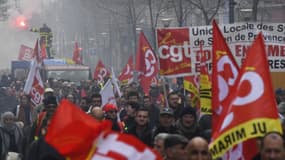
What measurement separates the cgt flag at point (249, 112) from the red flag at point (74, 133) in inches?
59.8

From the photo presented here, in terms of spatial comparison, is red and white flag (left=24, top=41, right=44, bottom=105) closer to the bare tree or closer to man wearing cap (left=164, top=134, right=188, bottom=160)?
man wearing cap (left=164, top=134, right=188, bottom=160)

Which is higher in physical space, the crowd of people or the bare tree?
the bare tree

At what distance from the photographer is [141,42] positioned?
2058 cm

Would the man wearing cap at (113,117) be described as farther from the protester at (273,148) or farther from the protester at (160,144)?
the protester at (273,148)

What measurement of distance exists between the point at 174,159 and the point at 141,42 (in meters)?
12.0

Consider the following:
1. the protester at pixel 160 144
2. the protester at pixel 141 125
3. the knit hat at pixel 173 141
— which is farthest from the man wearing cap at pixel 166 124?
the knit hat at pixel 173 141

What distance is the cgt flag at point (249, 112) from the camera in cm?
809

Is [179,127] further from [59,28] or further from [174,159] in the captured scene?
[59,28]

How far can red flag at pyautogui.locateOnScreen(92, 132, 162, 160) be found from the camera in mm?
6973

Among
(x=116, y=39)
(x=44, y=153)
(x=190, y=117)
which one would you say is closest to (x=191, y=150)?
(x=44, y=153)

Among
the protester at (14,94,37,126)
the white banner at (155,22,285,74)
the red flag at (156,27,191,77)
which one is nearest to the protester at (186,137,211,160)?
the white banner at (155,22,285,74)

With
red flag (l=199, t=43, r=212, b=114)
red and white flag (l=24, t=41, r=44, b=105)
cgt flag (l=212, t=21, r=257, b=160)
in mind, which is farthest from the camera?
red and white flag (l=24, t=41, r=44, b=105)

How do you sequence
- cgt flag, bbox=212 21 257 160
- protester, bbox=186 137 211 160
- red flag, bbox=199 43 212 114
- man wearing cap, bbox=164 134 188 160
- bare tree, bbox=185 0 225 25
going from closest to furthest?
protester, bbox=186 137 211 160
man wearing cap, bbox=164 134 188 160
cgt flag, bbox=212 21 257 160
red flag, bbox=199 43 212 114
bare tree, bbox=185 0 225 25

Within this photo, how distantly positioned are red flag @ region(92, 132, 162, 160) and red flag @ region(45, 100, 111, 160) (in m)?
0.08
